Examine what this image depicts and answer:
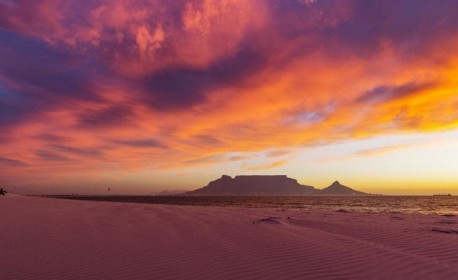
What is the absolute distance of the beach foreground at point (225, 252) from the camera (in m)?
5.58

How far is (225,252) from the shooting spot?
22.8 ft

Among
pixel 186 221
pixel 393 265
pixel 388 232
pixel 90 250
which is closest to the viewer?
pixel 393 265

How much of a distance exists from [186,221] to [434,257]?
293 inches

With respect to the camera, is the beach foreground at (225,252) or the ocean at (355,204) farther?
the ocean at (355,204)

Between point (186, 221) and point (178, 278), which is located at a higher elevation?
point (186, 221)

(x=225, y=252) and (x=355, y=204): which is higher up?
(x=355, y=204)

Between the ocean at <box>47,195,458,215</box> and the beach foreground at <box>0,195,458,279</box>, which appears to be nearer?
the beach foreground at <box>0,195,458,279</box>

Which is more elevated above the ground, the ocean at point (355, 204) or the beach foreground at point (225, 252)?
the ocean at point (355, 204)

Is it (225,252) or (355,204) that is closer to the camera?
(225,252)

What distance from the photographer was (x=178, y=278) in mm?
5324

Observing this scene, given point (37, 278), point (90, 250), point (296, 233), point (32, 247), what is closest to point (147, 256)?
point (90, 250)

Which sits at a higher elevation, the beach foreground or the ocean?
the ocean

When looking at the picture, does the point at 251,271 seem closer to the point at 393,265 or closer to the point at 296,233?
the point at 393,265

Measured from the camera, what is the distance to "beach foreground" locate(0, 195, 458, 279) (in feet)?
18.3
